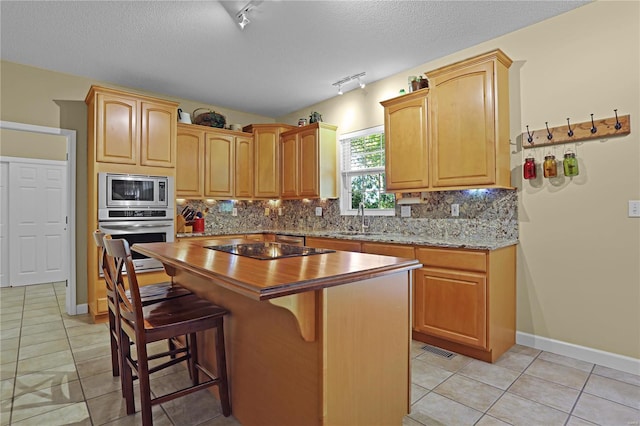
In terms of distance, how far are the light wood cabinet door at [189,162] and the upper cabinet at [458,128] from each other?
2.55m

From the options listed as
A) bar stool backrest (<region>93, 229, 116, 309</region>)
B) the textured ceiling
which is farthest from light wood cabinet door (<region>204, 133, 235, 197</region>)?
bar stool backrest (<region>93, 229, 116, 309</region>)

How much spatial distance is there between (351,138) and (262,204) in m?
1.84

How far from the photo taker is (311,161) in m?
4.57

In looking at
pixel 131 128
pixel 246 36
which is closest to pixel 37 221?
pixel 131 128

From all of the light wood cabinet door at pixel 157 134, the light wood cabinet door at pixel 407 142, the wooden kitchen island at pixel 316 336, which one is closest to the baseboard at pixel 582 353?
the light wood cabinet door at pixel 407 142

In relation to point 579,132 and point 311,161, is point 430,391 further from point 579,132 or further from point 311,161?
point 311,161

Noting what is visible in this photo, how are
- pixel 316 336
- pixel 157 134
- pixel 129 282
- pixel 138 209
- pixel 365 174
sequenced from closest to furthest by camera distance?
pixel 316 336, pixel 129 282, pixel 138 209, pixel 157 134, pixel 365 174

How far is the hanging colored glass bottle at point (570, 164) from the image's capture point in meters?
2.65

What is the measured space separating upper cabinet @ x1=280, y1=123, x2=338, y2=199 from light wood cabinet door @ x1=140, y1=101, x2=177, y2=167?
1523mm

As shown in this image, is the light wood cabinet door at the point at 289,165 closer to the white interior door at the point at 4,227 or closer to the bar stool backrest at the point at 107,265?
the bar stool backrest at the point at 107,265

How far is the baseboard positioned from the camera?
245 cm

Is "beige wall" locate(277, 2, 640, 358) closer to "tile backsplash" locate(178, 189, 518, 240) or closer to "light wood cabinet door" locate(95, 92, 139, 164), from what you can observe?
"tile backsplash" locate(178, 189, 518, 240)

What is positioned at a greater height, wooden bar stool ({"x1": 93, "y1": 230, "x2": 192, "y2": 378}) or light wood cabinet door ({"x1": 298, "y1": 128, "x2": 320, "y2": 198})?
light wood cabinet door ({"x1": 298, "y1": 128, "x2": 320, "y2": 198})

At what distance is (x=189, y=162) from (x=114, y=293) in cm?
280
